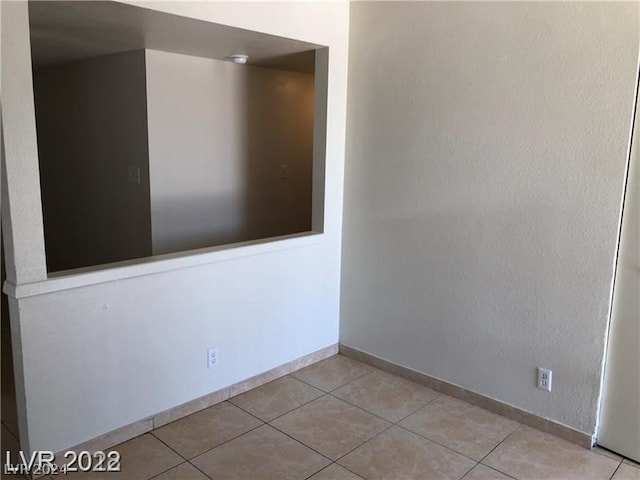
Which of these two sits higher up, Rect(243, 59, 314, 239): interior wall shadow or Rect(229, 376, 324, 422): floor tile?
Rect(243, 59, 314, 239): interior wall shadow

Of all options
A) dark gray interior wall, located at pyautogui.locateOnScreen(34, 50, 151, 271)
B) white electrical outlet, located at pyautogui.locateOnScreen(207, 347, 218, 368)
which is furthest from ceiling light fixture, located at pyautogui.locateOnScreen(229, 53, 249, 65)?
white electrical outlet, located at pyautogui.locateOnScreen(207, 347, 218, 368)

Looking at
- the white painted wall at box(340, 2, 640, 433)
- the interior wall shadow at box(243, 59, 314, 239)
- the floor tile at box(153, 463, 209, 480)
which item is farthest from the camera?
the interior wall shadow at box(243, 59, 314, 239)

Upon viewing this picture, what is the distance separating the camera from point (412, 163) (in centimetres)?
308

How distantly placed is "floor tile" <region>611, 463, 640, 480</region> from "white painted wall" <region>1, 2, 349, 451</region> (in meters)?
1.82

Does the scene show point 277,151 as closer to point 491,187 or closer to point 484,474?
point 491,187

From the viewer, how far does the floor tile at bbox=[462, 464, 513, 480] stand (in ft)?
7.64

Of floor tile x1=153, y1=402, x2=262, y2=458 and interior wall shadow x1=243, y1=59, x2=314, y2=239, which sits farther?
interior wall shadow x1=243, y1=59, x2=314, y2=239

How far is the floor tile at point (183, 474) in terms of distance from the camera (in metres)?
2.29

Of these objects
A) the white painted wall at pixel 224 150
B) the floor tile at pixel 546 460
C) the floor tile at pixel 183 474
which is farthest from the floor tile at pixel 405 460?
the white painted wall at pixel 224 150

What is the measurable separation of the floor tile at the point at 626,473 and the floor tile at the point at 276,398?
153cm

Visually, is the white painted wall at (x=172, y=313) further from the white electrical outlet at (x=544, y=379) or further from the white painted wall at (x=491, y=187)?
the white electrical outlet at (x=544, y=379)

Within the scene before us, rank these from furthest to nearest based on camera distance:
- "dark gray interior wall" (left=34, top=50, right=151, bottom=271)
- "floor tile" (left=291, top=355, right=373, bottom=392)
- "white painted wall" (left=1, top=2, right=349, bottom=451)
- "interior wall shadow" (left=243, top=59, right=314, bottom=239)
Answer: "interior wall shadow" (left=243, top=59, right=314, bottom=239), "dark gray interior wall" (left=34, top=50, right=151, bottom=271), "floor tile" (left=291, top=355, right=373, bottom=392), "white painted wall" (left=1, top=2, right=349, bottom=451)

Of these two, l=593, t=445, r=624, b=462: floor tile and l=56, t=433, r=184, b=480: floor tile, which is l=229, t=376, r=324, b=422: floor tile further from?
l=593, t=445, r=624, b=462: floor tile

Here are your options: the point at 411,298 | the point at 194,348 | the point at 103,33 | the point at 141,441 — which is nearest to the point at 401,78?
the point at 411,298
